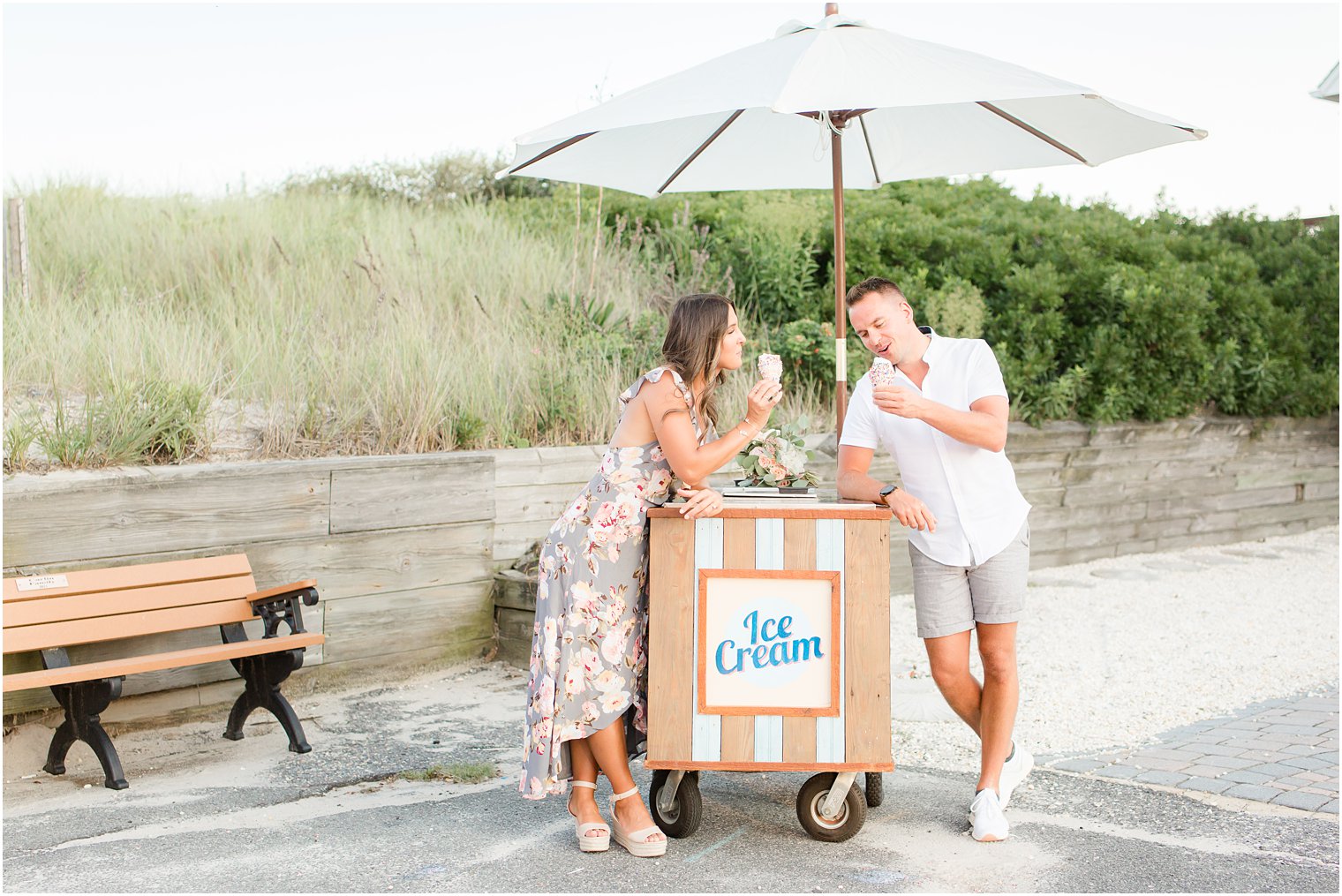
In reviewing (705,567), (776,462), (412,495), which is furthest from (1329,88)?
(412,495)

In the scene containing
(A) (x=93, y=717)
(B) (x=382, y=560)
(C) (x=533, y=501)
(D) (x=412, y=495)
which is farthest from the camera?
(C) (x=533, y=501)

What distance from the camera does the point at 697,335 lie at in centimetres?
376

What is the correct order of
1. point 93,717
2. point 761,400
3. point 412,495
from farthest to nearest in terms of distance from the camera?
point 412,495 → point 93,717 → point 761,400

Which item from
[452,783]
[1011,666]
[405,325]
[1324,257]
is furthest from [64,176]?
[1324,257]

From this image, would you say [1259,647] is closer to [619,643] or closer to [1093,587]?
[1093,587]

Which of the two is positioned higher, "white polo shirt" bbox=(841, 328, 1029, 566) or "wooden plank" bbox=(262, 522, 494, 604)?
"white polo shirt" bbox=(841, 328, 1029, 566)

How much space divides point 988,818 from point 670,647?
1176mm

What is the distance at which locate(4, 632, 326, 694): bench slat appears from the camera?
429 centimetres

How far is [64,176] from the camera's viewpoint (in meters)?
10.9

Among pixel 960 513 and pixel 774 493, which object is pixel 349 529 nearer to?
Answer: pixel 774 493

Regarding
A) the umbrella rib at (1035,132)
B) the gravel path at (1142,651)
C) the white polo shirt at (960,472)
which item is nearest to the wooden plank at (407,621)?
the gravel path at (1142,651)

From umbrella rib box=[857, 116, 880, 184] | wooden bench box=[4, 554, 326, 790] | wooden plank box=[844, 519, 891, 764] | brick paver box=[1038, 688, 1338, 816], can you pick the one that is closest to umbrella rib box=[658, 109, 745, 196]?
umbrella rib box=[857, 116, 880, 184]

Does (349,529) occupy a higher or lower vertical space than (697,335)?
lower

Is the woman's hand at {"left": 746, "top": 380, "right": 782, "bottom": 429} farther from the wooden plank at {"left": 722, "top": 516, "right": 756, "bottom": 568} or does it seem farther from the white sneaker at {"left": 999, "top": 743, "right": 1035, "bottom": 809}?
the white sneaker at {"left": 999, "top": 743, "right": 1035, "bottom": 809}
